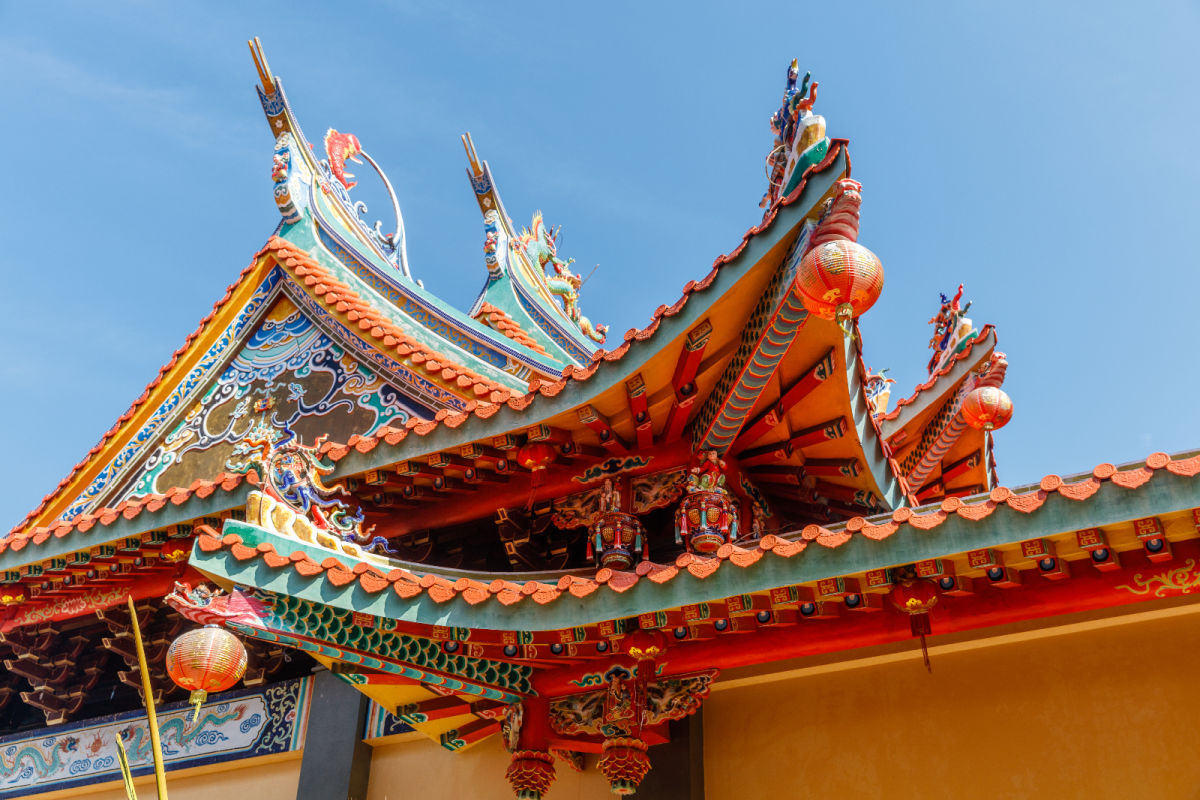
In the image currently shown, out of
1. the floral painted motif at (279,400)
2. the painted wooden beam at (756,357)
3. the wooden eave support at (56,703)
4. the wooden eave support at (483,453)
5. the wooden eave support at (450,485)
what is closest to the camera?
the painted wooden beam at (756,357)

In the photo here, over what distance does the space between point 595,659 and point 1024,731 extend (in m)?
2.02

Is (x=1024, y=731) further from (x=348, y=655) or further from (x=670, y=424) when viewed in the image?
(x=348, y=655)

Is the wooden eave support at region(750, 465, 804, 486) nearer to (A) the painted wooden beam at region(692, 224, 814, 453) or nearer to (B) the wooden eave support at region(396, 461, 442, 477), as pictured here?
(A) the painted wooden beam at region(692, 224, 814, 453)

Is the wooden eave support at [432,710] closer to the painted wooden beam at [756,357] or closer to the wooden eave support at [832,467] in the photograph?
the painted wooden beam at [756,357]

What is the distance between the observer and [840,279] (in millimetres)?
5086

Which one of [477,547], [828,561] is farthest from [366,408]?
[828,561]

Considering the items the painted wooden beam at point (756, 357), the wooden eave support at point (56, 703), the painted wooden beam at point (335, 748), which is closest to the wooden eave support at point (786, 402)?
the painted wooden beam at point (756, 357)

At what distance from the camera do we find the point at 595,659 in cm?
541

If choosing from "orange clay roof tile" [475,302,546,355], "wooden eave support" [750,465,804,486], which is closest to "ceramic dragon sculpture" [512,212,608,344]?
"orange clay roof tile" [475,302,546,355]

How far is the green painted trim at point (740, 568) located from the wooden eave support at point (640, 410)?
1.50m

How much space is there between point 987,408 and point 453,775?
15.0 ft

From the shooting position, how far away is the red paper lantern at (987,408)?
7.95 metres

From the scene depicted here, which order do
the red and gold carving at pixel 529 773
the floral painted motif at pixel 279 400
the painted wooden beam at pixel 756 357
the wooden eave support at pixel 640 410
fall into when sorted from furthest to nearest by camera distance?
the floral painted motif at pixel 279 400 < the wooden eave support at pixel 640 410 < the painted wooden beam at pixel 756 357 < the red and gold carving at pixel 529 773

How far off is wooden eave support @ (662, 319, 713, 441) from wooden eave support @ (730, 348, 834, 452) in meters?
0.39
